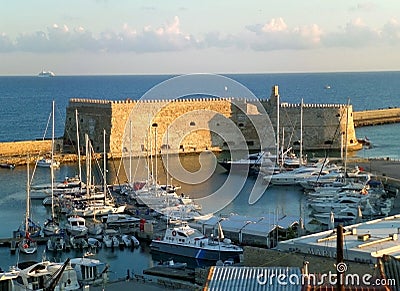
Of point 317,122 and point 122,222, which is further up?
point 317,122

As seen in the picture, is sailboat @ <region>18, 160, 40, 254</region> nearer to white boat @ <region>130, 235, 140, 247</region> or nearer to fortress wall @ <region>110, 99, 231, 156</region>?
white boat @ <region>130, 235, 140, 247</region>

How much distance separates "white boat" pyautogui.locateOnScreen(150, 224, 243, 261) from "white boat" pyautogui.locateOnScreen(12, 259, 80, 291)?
487cm

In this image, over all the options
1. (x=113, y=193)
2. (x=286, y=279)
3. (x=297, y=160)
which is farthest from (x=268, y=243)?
(x=297, y=160)

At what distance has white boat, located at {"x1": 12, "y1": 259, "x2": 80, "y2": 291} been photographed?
14186 mm

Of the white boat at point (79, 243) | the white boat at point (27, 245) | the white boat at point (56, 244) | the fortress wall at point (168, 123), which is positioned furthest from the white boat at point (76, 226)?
the fortress wall at point (168, 123)

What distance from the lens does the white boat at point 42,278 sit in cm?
1419

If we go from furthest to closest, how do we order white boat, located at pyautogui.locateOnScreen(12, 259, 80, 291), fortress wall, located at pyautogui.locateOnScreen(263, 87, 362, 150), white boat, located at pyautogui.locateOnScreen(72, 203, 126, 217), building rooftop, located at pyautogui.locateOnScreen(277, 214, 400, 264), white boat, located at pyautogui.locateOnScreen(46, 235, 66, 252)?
fortress wall, located at pyautogui.locateOnScreen(263, 87, 362, 150), white boat, located at pyautogui.locateOnScreen(72, 203, 126, 217), white boat, located at pyautogui.locateOnScreen(46, 235, 66, 252), white boat, located at pyautogui.locateOnScreen(12, 259, 80, 291), building rooftop, located at pyautogui.locateOnScreen(277, 214, 400, 264)

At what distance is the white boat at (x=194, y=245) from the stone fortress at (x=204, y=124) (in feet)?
60.6

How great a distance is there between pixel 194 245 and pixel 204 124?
873 inches

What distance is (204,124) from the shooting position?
41.5m

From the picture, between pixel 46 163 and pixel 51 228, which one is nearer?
pixel 51 228

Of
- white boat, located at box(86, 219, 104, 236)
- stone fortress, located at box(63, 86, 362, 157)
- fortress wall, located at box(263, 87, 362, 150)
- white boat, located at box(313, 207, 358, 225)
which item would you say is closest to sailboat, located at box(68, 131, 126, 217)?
white boat, located at box(86, 219, 104, 236)

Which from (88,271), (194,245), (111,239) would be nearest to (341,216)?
(194,245)

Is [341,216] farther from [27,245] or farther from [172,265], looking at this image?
[27,245]
